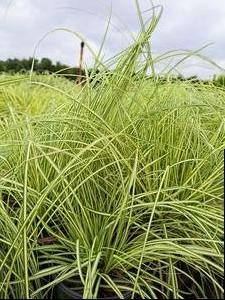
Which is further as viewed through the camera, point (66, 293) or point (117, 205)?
point (117, 205)

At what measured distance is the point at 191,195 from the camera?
1326 millimetres

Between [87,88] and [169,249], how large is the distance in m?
0.65

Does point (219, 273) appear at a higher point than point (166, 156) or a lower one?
lower

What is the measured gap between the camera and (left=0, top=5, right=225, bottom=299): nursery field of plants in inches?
45.0

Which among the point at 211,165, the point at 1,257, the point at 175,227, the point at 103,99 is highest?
the point at 103,99

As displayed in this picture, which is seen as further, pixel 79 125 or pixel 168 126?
pixel 168 126

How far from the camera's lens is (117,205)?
1309mm

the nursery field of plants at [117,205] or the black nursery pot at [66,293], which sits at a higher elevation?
the nursery field of plants at [117,205]

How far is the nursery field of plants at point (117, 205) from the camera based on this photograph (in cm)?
114

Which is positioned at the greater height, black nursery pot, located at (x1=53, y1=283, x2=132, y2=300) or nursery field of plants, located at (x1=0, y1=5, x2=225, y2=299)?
nursery field of plants, located at (x1=0, y1=5, x2=225, y2=299)

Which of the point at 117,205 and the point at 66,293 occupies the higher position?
the point at 117,205

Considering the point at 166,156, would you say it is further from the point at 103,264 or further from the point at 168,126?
the point at 103,264

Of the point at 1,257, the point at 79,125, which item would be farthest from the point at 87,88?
the point at 1,257

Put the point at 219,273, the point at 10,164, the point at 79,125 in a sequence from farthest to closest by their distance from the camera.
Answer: the point at 10,164, the point at 79,125, the point at 219,273
